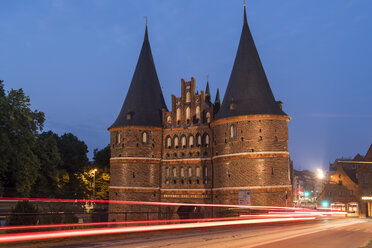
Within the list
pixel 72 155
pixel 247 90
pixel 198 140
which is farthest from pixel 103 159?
pixel 247 90

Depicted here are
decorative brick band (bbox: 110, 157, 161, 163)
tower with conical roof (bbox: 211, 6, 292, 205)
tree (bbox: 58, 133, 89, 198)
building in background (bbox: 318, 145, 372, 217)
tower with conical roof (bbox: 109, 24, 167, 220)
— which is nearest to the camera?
tower with conical roof (bbox: 211, 6, 292, 205)

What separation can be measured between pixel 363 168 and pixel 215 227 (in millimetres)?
49667

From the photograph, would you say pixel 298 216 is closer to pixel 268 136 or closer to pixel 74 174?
pixel 268 136

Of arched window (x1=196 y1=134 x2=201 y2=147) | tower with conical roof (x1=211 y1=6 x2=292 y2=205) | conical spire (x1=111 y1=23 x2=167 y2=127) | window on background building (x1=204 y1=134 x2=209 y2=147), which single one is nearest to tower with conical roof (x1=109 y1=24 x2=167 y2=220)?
conical spire (x1=111 y1=23 x2=167 y2=127)

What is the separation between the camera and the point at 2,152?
33375 millimetres

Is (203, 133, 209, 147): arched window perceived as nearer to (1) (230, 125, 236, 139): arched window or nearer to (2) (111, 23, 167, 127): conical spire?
(1) (230, 125, 236, 139): arched window

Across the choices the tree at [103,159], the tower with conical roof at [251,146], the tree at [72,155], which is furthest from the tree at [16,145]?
the tree at [103,159]

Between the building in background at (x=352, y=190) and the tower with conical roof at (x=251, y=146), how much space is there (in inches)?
1153

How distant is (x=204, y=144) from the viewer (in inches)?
1841

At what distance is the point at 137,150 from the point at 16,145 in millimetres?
15802

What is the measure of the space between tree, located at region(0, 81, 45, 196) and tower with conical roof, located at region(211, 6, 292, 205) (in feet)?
63.1

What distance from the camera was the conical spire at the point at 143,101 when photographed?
48.9 meters

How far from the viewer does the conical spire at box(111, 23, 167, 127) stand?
48.9 meters

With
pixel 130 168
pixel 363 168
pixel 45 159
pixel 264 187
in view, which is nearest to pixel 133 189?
pixel 130 168
